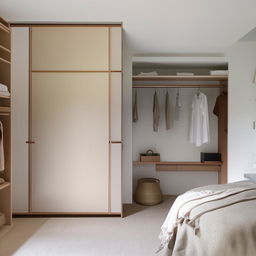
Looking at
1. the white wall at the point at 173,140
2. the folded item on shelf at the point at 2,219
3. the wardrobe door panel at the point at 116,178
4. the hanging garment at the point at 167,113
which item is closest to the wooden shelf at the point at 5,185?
the folded item on shelf at the point at 2,219

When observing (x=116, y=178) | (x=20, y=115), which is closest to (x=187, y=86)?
(x=116, y=178)

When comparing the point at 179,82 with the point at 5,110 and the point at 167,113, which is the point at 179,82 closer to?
the point at 167,113

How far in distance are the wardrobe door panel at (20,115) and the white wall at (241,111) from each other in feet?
9.91

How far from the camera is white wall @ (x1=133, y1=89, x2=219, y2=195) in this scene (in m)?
4.67

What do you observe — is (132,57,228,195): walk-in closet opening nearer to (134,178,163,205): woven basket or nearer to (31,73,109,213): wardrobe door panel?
(134,178,163,205): woven basket

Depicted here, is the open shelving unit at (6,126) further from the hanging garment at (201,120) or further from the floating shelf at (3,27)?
the hanging garment at (201,120)

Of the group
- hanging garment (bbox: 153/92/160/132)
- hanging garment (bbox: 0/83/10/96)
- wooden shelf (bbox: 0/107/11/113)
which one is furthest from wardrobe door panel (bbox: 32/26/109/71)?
hanging garment (bbox: 153/92/160/132)

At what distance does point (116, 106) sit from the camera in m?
3.45

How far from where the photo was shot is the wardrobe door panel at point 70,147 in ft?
11.3

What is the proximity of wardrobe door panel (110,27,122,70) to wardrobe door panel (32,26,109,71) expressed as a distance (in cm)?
7

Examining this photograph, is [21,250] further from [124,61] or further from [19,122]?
[124,61]

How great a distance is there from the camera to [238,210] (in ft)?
5.84

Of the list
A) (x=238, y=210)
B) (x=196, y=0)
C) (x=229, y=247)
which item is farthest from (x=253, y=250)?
(x=196, y=0)

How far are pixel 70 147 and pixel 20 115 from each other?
784 mm
